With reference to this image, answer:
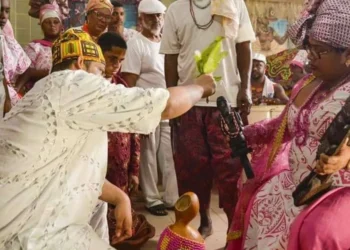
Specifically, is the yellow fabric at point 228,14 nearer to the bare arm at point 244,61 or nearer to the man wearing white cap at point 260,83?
the bare arm at point 244,61

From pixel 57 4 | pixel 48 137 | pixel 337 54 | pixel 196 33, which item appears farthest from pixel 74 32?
pixel 57 4

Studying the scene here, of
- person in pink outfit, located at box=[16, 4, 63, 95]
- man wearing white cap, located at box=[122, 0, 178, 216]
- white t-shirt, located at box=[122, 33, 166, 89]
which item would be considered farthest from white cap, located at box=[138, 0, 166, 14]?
person in pink outfit, located at box=[16, 4, 63, 95]

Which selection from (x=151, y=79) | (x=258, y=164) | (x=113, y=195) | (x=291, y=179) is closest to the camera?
(x=113, y=195)

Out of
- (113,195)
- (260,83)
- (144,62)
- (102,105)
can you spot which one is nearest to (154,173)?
(144,62)

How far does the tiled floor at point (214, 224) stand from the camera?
3.41m

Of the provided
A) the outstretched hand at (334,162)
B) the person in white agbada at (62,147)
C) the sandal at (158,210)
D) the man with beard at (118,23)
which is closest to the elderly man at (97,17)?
the man with beard at (118,23)

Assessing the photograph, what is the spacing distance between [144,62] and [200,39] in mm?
890

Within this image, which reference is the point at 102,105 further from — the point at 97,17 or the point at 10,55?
the point at 97,17

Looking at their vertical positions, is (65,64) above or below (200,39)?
above

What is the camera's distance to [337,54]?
6.56 feet

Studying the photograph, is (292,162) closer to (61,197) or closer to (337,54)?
(337,54)

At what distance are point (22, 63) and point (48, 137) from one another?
7.31ft

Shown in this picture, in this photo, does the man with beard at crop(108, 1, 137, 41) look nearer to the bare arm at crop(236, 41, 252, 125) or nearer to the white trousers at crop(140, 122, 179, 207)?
the white trousers at crop(140, 122, 179, 207)

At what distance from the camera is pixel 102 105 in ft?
5.27
